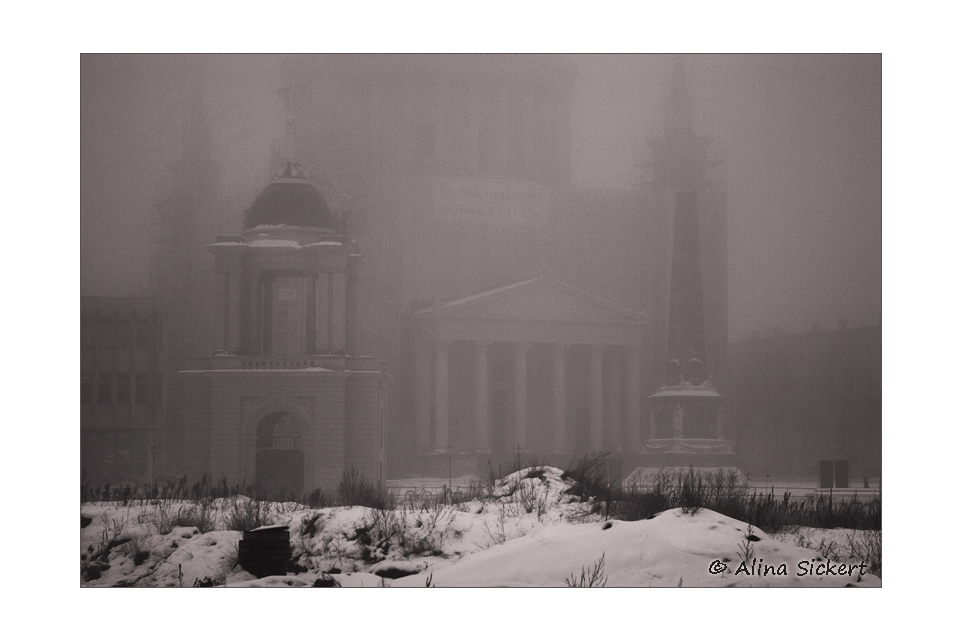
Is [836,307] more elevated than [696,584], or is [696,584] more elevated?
[836,307]

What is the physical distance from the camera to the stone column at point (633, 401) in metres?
23.2

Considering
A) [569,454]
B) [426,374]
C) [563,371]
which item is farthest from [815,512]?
[426,374]

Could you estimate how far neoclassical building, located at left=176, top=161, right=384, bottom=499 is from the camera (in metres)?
22.7

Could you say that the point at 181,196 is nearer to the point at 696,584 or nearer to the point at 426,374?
the point at 426,374

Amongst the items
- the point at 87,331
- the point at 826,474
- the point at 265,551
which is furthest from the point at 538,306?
the point at 265,551

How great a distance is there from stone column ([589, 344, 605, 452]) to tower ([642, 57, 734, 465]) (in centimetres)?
80

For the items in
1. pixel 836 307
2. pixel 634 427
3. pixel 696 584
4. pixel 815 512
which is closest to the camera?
pixel 696 584

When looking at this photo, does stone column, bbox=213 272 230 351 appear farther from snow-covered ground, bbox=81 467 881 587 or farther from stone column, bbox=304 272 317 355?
snow-covered ground, bbox=81 467 881 587

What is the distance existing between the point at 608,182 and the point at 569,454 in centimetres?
431

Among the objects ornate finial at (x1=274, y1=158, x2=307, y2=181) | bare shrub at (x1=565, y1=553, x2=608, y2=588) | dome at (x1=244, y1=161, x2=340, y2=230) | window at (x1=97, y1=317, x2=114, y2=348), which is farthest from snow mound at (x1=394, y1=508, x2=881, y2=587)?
→ ornate finial at (x1=274, y1=158, x2=307, y2=181)

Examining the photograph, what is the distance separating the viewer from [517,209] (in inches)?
939

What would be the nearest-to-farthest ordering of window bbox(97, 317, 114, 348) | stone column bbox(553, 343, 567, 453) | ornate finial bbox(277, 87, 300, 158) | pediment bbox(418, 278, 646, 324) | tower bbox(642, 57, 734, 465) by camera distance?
1. window bbox(97, 317, 114, 348)
2. ornate finial bbox(277, 87, 300, 158)
3. stone column bbox(553, 343, 567, 453)
4. tower bbox(642, 57, 734, 465)
5. pediment bbox(418, 278, 646, 324)

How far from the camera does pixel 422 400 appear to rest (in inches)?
957

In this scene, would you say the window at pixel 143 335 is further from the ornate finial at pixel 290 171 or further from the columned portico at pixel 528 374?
the columned portico at pixel 528 374
